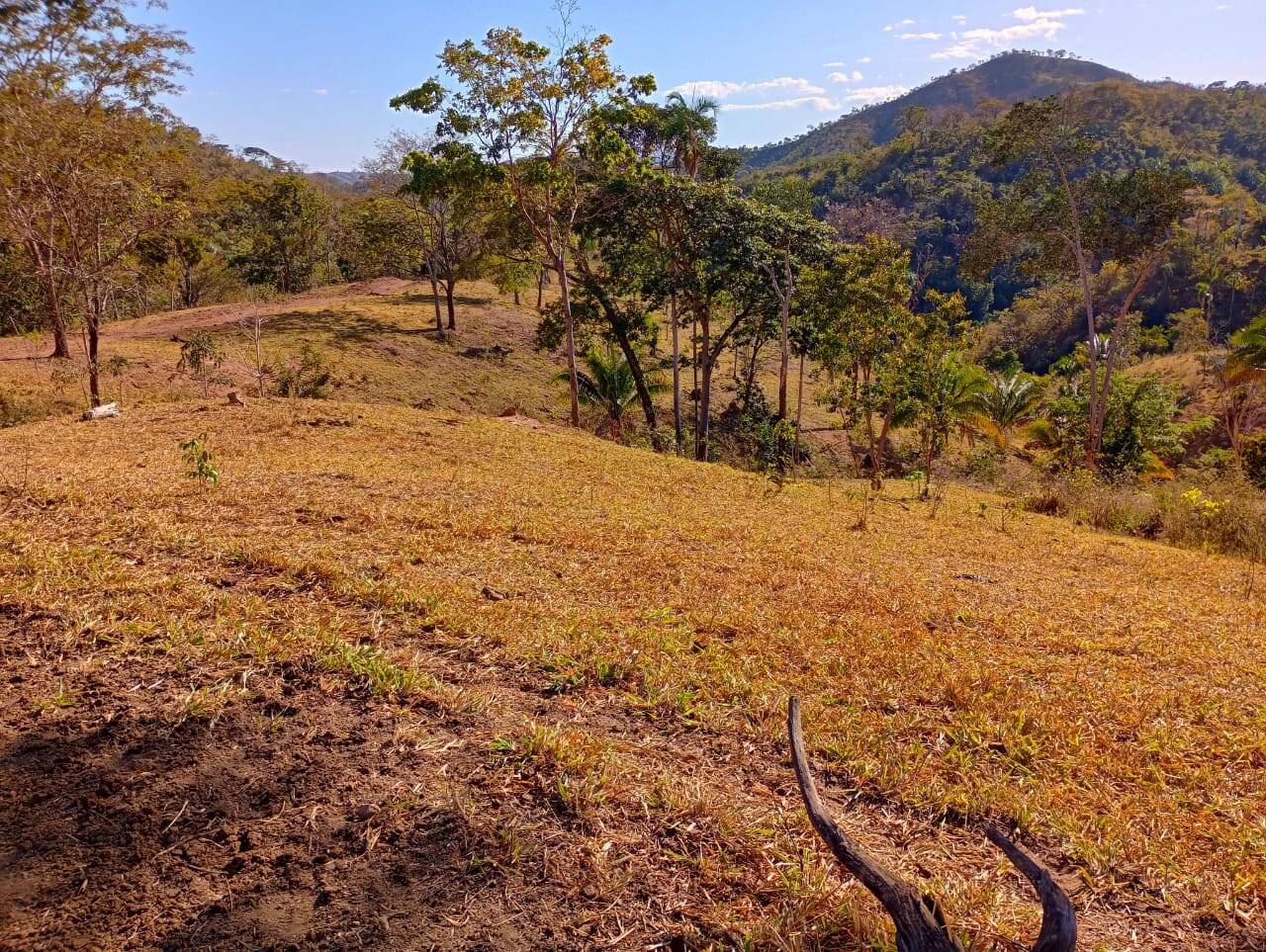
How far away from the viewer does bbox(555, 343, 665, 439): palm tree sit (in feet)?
66.6

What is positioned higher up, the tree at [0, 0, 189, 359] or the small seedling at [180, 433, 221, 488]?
the tree at [0, 0, 189, 359]

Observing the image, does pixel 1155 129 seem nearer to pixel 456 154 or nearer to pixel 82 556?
pixel 456 154

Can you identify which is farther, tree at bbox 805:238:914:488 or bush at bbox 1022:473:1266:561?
tree at bbox 805:238:914:488

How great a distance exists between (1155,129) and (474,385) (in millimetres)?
98139

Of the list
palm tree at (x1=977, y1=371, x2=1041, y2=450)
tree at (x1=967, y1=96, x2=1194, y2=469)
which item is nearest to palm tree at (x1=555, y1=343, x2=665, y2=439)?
tree at (x1=967, y1=96, x2=1194, y2=469)

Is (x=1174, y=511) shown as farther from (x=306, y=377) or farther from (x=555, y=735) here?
(x=306, y=377)

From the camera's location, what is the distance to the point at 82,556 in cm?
459

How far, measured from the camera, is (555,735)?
3.09m

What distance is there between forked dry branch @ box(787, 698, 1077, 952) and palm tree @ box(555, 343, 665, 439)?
1797cm

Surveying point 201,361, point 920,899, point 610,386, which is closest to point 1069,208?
point 610,386

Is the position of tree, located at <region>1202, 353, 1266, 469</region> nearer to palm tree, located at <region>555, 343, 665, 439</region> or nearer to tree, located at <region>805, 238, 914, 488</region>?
tree, located at <region>805, 238, 914, 488</region>

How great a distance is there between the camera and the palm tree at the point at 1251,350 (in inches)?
559

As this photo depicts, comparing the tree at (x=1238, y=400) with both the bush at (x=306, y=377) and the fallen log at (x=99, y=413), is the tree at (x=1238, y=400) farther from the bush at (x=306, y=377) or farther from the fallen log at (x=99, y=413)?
the fallen log at (x=99, y=413)

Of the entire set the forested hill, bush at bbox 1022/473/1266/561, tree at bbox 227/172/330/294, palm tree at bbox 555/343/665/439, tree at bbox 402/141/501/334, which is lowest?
bush at bbox 1022/473/1266/561
